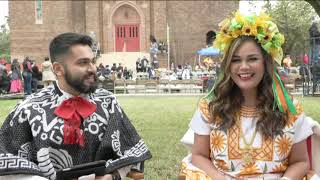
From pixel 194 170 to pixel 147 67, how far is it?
30673mm

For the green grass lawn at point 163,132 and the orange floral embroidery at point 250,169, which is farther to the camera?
the green grass lawn at point 163,132

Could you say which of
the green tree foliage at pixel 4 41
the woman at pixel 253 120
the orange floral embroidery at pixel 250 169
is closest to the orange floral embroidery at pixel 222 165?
the woman at pixel 253 120

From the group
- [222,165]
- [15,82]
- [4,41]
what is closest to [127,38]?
[15,82]

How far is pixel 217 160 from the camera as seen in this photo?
3.65 meters

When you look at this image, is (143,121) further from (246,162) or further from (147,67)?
(147,67)

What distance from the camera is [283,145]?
3.58 metres

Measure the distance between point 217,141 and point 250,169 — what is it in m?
0.27

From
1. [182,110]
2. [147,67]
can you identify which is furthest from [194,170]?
[147,67]

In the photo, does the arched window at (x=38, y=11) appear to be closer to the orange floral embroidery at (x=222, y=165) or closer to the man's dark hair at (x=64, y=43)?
the man's dark hair at (x=64, y=43)

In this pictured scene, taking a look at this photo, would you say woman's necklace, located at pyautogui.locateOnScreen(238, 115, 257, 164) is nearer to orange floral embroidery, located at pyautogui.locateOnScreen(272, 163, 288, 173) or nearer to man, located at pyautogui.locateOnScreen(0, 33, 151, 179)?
orange floral embroidery, located at pyautogui.locateOnScreen(272, 163, 288, 173)

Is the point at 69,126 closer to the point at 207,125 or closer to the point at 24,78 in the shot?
the point at 207,125

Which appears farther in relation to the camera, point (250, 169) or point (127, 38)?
point (127, 38)

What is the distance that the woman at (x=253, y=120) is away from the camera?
3.56 m

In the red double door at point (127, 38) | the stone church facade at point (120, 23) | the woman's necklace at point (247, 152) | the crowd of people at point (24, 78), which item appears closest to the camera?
the woman's necklace at point (247, 152)
